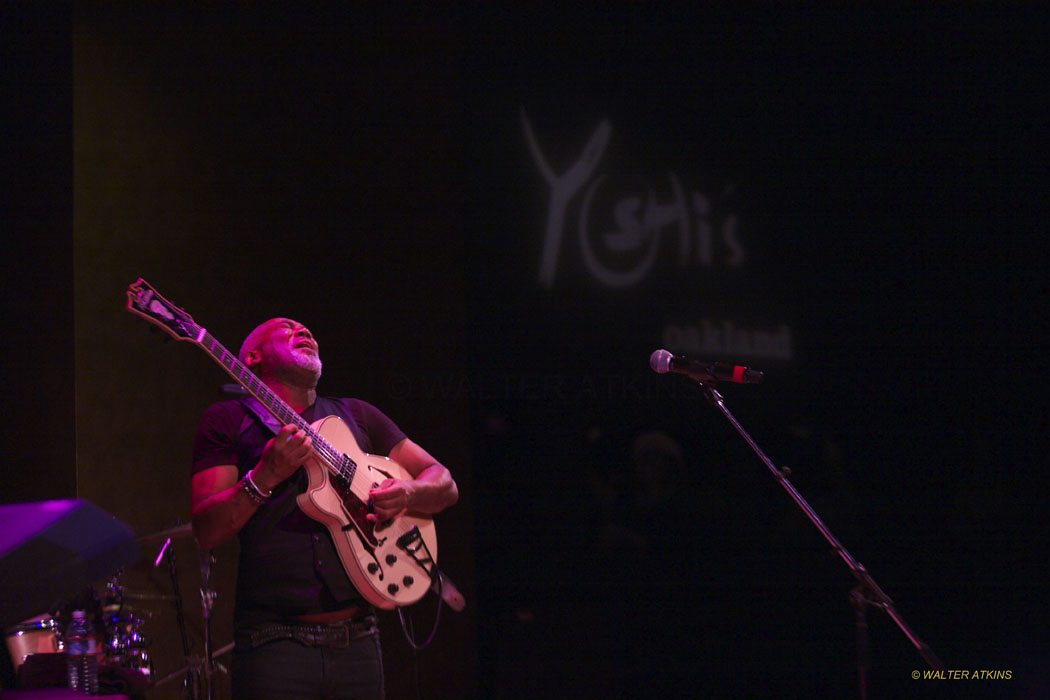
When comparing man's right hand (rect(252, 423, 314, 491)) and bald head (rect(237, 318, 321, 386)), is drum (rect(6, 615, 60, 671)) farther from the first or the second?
man's right hand (rect(252, 423, 314, 491))

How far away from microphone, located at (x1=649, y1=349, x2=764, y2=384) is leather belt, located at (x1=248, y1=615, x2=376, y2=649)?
1295 mm

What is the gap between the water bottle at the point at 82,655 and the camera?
3092mm

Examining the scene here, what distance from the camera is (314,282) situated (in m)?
4.16

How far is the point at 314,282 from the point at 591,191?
4.58ft

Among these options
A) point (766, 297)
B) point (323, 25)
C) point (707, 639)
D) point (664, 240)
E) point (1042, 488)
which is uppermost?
point (323, 25)

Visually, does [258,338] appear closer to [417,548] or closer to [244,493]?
[244,493]

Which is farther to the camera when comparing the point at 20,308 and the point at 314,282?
the point at 314,282

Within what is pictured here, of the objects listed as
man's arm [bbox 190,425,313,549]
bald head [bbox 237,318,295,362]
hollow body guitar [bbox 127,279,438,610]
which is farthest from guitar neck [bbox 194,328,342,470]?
bald head [bbox 237,318,295,362]

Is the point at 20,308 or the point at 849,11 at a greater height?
the point at 849,11

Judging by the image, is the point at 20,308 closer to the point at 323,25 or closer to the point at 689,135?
the point at 323,25

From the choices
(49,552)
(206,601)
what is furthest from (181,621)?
(49,552)

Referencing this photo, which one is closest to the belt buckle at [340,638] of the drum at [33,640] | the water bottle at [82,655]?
the water bottle at [82,655]

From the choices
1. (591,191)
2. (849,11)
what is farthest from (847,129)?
(591,191)

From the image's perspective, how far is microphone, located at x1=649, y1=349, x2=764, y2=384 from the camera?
2.88 metres
